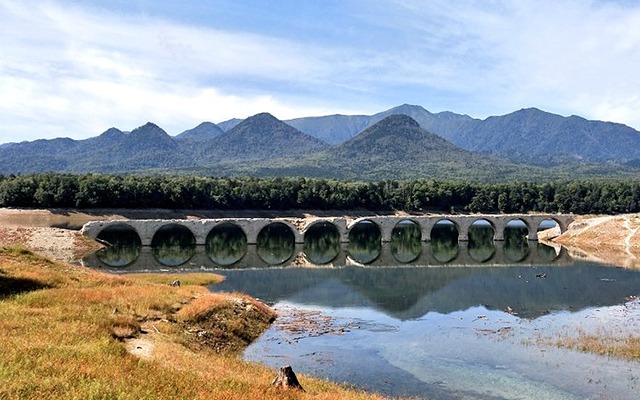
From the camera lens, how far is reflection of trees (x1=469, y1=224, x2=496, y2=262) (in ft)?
241

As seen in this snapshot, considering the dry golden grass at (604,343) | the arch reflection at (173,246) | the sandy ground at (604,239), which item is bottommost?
the arch reflection at (173,246)

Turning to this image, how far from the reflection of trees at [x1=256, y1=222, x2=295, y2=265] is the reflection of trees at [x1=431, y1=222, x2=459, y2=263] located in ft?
64.4

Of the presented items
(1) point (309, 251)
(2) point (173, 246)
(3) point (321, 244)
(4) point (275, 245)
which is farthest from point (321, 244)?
(2) point (173, 246)

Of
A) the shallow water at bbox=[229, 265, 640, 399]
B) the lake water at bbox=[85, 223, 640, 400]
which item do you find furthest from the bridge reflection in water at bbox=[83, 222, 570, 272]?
the shallow water at bbox=[229, 265, 640, 399]

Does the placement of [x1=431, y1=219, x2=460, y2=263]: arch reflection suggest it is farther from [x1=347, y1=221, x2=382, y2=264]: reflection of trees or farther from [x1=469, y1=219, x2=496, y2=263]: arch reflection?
[x1=347, y1=221, x2=382, y2=264]: reflection of trees

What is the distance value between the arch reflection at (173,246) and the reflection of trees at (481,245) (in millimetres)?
36433

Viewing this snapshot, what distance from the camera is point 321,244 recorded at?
86.4m

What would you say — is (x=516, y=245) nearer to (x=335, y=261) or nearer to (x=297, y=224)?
(x=335, y=261)

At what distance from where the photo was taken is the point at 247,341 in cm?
2955

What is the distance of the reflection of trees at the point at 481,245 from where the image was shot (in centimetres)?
7338

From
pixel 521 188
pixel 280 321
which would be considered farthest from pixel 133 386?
pixel 521 188

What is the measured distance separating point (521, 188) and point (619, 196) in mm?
19842

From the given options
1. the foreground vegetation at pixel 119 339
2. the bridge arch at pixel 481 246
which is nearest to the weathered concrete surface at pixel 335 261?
the bridge arch at pixel 481 246

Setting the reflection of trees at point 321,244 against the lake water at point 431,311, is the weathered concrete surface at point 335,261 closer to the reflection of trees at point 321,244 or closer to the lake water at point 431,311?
the lake water at point 431,311
